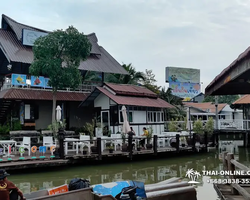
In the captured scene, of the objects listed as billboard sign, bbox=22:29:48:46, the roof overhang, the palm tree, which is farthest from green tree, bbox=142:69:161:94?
the roof overhang

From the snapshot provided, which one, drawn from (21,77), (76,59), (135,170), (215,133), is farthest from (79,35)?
(215,133)

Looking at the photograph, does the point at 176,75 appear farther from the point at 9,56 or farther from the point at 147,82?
the point at 9,56

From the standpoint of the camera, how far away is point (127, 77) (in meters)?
23.8

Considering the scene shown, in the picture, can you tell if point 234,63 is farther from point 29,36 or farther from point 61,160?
point 29,36

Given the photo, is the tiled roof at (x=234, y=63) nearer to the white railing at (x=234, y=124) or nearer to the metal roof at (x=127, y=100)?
the metal roof at (x=127, y=100)

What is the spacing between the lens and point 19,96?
16.9 metres

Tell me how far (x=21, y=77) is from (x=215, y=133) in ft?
42.8

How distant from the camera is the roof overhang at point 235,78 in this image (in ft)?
12.2

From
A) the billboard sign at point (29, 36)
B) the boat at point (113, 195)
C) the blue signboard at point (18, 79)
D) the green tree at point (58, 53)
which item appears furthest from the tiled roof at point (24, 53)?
the boat at point (113, 195)

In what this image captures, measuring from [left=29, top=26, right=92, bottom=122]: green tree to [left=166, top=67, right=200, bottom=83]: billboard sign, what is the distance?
22642 mm

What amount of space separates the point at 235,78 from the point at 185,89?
35.3 m

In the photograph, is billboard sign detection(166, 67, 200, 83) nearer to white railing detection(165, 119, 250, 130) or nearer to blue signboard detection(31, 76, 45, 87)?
white railing detection(165, 119, 250, 130)

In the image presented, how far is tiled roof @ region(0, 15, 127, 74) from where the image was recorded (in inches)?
736

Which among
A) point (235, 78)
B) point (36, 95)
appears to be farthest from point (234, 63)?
point (36, 95)
